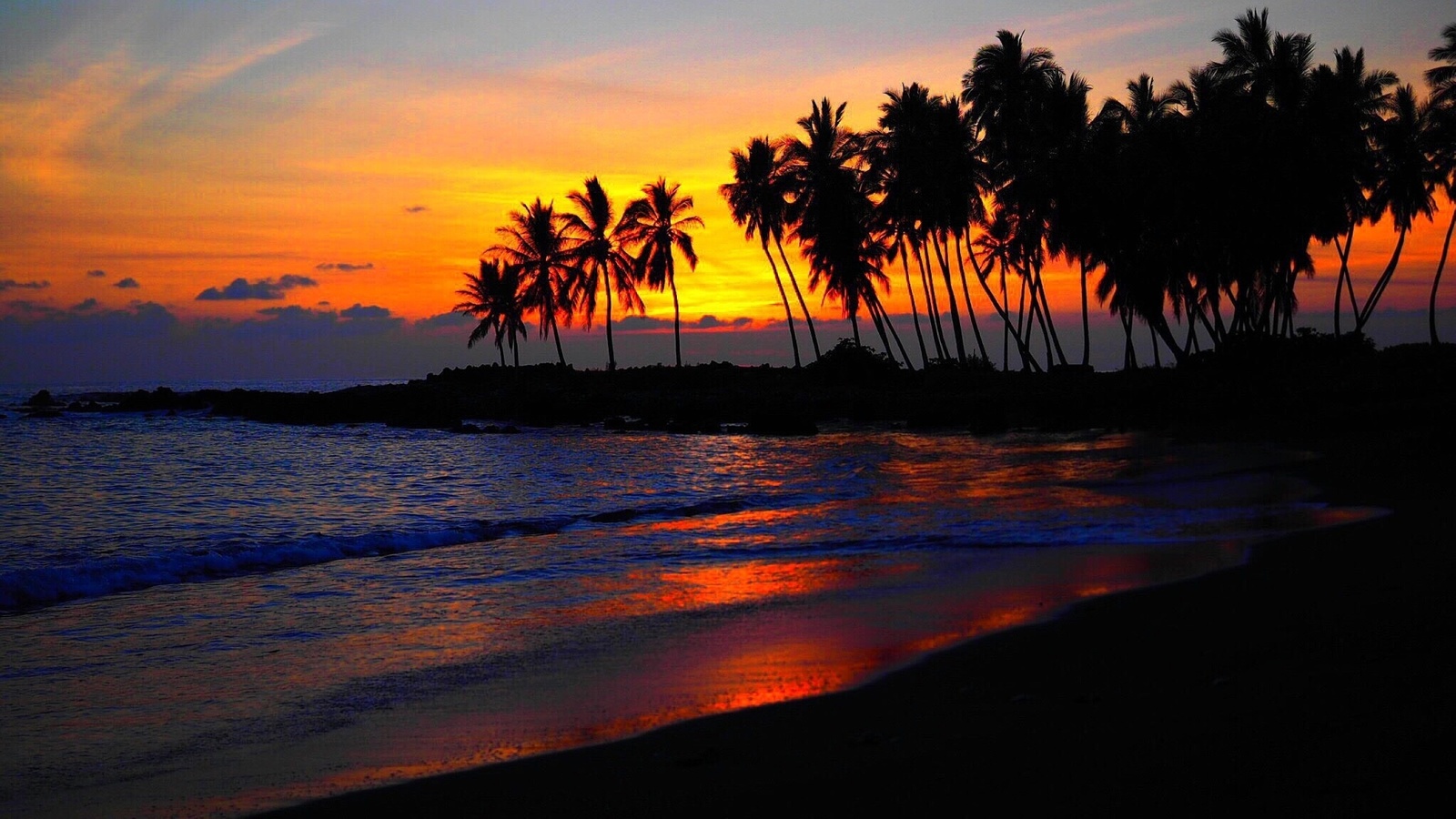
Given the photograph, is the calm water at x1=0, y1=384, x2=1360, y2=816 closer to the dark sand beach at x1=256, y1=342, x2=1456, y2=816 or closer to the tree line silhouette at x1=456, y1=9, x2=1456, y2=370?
the dark sand beach at x1=256, y1=342, x2=1456, y2=816

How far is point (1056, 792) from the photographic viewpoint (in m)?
3.54

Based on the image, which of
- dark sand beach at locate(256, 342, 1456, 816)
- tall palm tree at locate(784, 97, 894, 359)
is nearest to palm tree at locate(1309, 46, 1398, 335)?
tall palm tree at locate(784, 97, 894, 359)

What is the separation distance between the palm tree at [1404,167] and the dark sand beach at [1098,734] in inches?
1648

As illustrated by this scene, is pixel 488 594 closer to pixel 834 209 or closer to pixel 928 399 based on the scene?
pixel 928 399

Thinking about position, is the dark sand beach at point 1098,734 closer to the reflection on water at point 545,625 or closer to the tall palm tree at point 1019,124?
the reflection on water at point 545,625

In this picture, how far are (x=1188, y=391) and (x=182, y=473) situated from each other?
26.5m

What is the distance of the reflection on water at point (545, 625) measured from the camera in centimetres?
475

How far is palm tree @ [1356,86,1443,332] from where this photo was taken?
40250 mm

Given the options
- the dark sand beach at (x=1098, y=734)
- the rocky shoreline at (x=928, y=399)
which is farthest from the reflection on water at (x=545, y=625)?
the rocky shoreline at (x=928, y=399)

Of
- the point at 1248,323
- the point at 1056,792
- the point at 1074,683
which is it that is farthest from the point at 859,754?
the point at 1248,323

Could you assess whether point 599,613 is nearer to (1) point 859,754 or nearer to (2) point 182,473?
(1) point 859,754

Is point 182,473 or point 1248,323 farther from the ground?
point 1248,323

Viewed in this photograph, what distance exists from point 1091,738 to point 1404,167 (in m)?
46.0

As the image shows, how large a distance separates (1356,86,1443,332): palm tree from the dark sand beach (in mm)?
41855
